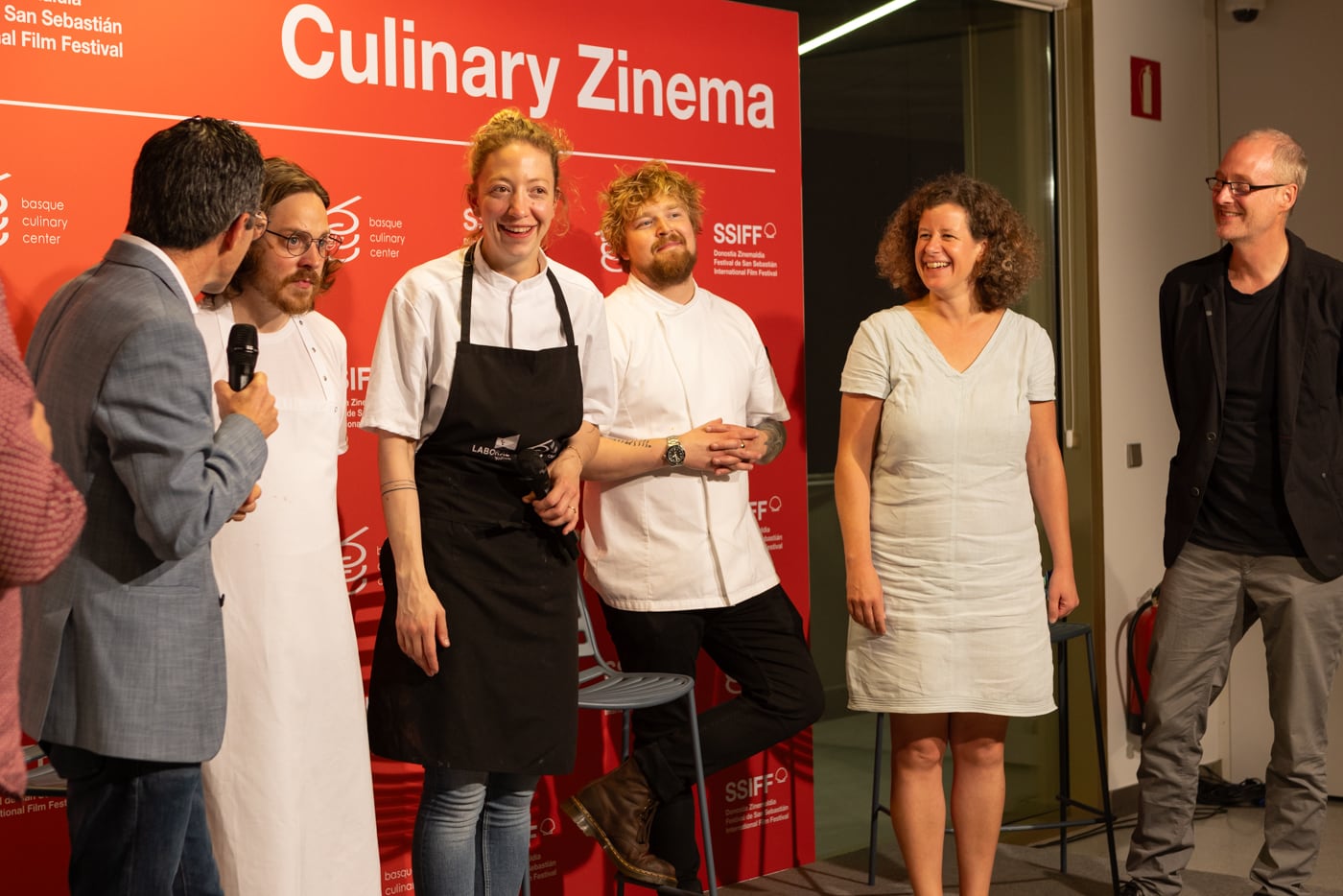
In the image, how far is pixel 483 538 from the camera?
268 cm

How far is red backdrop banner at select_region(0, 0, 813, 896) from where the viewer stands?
2895 millimetres

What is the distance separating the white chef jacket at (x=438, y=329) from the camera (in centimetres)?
263

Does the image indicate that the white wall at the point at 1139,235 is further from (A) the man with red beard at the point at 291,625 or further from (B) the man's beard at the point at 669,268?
(A) the man with red beard at the point at 291,625

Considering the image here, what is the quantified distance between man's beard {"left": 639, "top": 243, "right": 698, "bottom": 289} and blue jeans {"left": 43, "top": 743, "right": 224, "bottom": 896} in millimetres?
1836

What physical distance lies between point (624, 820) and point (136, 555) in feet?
5.45

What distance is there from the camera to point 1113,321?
4.85 m

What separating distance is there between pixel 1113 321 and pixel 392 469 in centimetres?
→ 314

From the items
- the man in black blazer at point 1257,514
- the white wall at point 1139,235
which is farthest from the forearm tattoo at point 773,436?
the white wall at point 1139,235

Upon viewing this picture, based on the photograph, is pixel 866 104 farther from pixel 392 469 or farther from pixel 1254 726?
pixel 1254 726

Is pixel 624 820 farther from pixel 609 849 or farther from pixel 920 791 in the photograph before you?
pixel 920 791

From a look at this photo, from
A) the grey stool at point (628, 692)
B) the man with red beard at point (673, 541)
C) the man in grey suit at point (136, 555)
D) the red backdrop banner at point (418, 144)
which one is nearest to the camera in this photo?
the man in grey suit at point (136, 555)

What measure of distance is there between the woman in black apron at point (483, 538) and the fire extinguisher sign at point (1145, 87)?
296 cm

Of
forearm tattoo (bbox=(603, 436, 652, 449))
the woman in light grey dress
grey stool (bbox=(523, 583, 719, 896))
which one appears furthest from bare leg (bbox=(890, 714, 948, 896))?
forearm tattoo (bbox=(603, 436, 652, 449))

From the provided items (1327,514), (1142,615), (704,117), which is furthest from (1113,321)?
(704,117)
